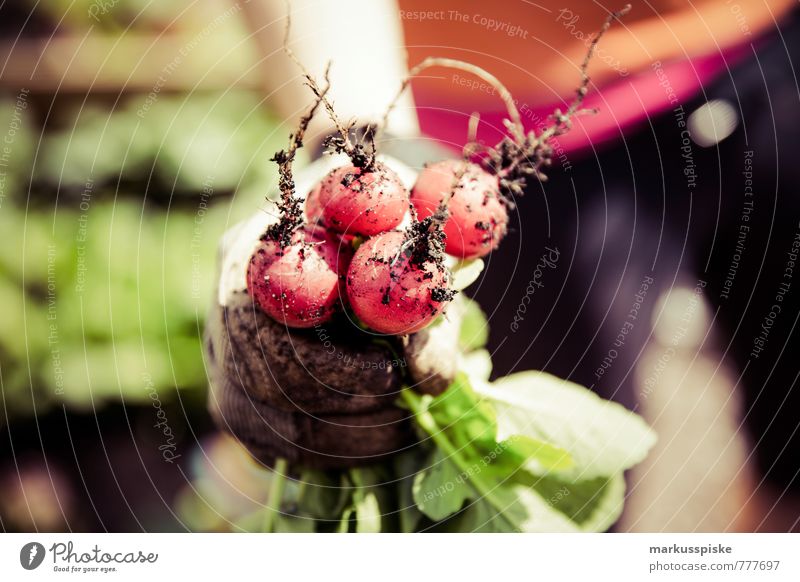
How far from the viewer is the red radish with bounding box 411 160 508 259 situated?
1.67ft

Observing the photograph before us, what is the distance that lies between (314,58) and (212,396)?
532 mm

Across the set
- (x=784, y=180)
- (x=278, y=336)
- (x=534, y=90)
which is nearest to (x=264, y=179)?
(x=534, y=90)

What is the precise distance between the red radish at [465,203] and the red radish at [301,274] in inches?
3.4

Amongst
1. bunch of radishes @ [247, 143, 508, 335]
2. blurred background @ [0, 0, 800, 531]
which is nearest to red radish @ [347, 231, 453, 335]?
bunch of radishes @ [247, 143, 508, 335]

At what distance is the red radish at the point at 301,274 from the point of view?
479 mm

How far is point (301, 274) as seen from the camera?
479mm

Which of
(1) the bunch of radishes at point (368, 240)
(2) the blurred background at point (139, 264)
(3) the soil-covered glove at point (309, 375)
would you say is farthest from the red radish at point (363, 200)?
(2) the blurred background at point (139, 264)

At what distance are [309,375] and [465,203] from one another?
21 cm

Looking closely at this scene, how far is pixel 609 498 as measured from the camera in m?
0.70

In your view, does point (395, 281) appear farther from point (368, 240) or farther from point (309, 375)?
point (309, 375)

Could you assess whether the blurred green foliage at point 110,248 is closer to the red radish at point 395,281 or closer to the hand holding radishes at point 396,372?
the hand holding radishes at point 396,372

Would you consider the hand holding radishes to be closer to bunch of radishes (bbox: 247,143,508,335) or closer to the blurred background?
bunch of radishes (bbox: 247,143,508,335)

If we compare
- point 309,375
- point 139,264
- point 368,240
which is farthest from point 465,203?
point 139,264

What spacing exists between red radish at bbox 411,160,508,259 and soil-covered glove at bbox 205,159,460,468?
8cm
